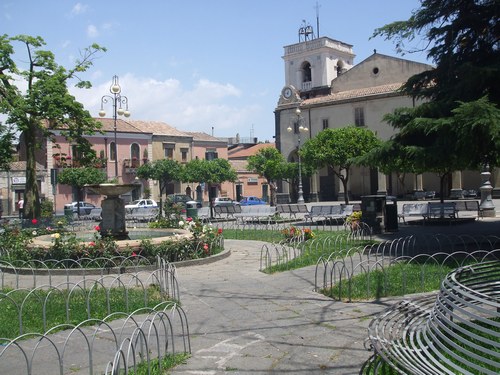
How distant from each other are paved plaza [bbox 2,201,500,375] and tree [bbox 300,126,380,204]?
56.4 feet

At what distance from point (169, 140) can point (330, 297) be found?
1857 inches

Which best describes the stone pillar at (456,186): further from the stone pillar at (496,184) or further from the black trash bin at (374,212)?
the black trash bin at (374,212)

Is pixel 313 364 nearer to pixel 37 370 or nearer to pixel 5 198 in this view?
pixel 37 370

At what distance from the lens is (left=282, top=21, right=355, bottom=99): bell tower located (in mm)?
52781

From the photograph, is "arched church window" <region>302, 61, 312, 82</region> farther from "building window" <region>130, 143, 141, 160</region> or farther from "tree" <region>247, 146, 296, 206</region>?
"building window" <region>130, 143, 141, 160</region>

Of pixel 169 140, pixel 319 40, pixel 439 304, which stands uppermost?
pixel 319 40

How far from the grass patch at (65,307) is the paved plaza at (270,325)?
2.24 ft

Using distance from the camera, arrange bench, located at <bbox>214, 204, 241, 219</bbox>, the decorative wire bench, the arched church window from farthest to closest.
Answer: the arched church window → bench, located at <bbox>214, 204, 241, 219</bbox> → the decorative wire bench

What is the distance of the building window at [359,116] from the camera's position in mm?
46516

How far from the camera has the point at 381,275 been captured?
9539mm

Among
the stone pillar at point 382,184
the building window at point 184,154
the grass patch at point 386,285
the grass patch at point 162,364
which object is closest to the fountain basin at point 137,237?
the grass patch at point 386,285

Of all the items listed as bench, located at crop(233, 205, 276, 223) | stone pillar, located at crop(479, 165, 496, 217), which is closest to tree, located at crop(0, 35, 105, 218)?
bench, located at crop(233, 205, 276, 223)

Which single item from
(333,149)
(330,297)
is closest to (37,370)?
(330,297)

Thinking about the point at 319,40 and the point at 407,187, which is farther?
the point at 319,40
